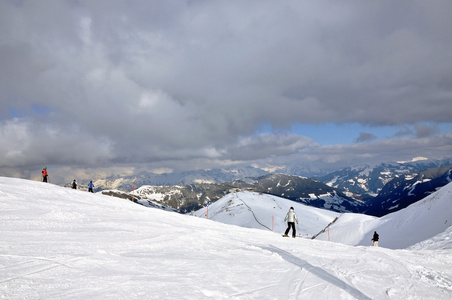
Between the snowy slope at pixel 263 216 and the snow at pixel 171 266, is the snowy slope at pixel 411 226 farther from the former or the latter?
the snowy slope at pixel 263 216

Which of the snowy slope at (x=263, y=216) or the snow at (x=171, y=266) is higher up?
the snow at (x=171, y=266)

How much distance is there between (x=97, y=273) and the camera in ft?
24.0

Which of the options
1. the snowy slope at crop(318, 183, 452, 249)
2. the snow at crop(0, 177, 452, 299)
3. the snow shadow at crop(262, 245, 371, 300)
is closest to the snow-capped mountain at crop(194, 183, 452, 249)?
the snowy slope at crop(318, 183, 452, 249)

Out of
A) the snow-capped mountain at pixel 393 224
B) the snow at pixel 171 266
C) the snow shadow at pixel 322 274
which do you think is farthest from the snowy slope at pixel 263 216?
the snow shadow at pixel 322 274

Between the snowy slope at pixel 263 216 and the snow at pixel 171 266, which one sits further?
the snowy slope at pixel 263 216

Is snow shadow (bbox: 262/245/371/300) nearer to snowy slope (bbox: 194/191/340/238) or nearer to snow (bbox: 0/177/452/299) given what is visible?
snow (bbox: 0/177/452/299)

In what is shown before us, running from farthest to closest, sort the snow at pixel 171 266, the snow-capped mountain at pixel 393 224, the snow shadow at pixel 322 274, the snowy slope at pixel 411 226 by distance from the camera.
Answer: the snow-capped mountain at pixel 393 224, the snowy slope at pixel 411 226, the snow shadow at pixel 322 274, the snow at pixel 171 266

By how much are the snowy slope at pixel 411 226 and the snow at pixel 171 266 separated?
27584 mm

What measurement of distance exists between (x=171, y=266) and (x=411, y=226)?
1861 inches

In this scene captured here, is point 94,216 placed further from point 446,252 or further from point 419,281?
point 446,252

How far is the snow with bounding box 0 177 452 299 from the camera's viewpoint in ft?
21.2

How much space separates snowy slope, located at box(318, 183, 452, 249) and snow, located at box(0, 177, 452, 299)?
A: 90.5ft

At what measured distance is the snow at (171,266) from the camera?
646 cm

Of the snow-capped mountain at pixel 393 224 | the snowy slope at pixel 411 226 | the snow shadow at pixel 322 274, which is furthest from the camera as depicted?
the snow-capped mountain at pixel 393 224
